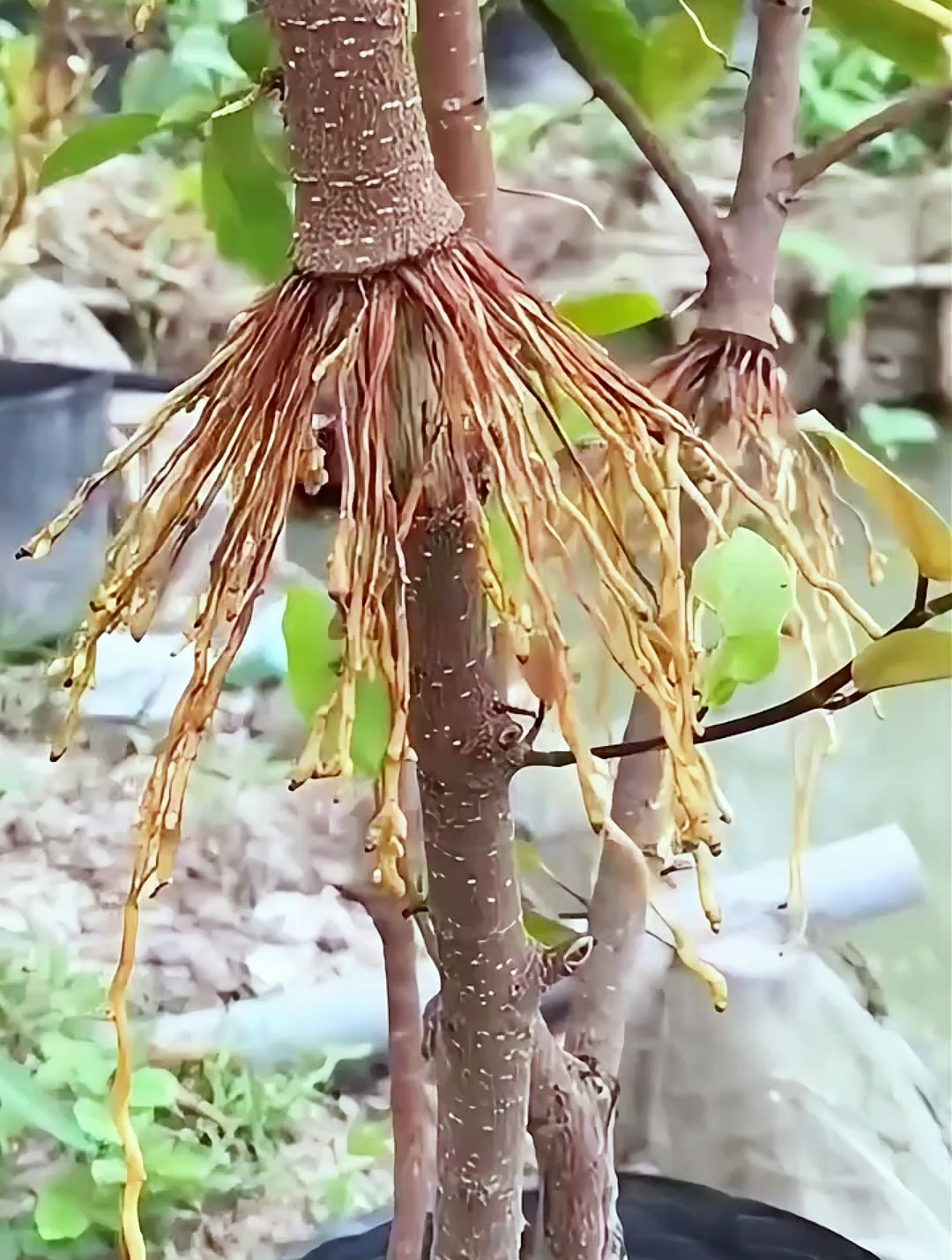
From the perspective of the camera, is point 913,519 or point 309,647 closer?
point 913,519

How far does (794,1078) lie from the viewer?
2.58 ft

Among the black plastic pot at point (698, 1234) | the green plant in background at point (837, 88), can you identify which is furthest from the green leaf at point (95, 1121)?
the green plant in background at point (837, 88)

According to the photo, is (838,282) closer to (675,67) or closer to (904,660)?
(675,67)

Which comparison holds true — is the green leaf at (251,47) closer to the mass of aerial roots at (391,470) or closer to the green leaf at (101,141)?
the green leaf at (101,141)

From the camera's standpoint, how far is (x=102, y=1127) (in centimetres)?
66

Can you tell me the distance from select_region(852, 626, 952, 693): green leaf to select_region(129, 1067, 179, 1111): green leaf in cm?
53

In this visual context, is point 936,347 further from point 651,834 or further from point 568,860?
point 651,834

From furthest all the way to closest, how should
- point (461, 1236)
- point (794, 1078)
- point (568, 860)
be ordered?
point (568, 860) < point (794, 1078) < point (461, 1236)

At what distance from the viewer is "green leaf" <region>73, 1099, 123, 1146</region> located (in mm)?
655

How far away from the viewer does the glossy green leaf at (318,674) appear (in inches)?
15.1

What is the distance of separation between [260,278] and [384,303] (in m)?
0.22

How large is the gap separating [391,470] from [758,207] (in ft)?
0.69

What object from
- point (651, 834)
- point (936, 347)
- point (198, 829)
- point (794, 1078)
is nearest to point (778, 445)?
point (651, 834)

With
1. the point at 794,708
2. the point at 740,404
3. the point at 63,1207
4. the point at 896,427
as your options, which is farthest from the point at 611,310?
the point at 896,427
